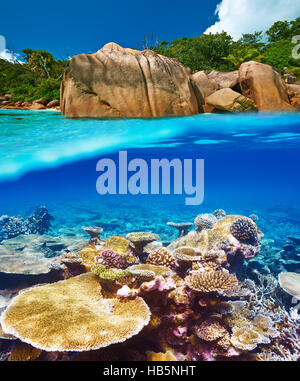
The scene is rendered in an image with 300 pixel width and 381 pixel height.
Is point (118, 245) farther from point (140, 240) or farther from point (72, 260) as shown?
point (72, 260)

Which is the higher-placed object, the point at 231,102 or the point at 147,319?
the point at 231,102

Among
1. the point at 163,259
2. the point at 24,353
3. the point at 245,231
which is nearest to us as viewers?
the point at 24,353

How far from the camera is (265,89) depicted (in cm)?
931

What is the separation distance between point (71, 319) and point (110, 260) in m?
1.73

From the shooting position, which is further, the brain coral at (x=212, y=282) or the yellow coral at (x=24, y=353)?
the brain coral at (x=212, y=282)

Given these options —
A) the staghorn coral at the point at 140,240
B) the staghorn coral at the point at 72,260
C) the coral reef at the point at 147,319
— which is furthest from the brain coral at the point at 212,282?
the staghorn coral at the point at 72,260

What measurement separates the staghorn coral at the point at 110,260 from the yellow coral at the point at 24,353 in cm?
170

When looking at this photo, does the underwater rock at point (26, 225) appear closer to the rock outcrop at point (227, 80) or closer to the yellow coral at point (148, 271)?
the yellow coral at point (148, 271)

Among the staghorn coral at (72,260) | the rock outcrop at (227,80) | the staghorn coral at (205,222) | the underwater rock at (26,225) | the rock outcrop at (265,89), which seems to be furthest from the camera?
the underwater rock at (26,225)

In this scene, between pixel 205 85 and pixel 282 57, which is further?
pixel 282 57

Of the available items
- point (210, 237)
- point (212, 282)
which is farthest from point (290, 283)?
point (212, 282)

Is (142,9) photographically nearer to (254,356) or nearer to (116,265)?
(116,265)

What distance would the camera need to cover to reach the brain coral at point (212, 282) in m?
3.25
